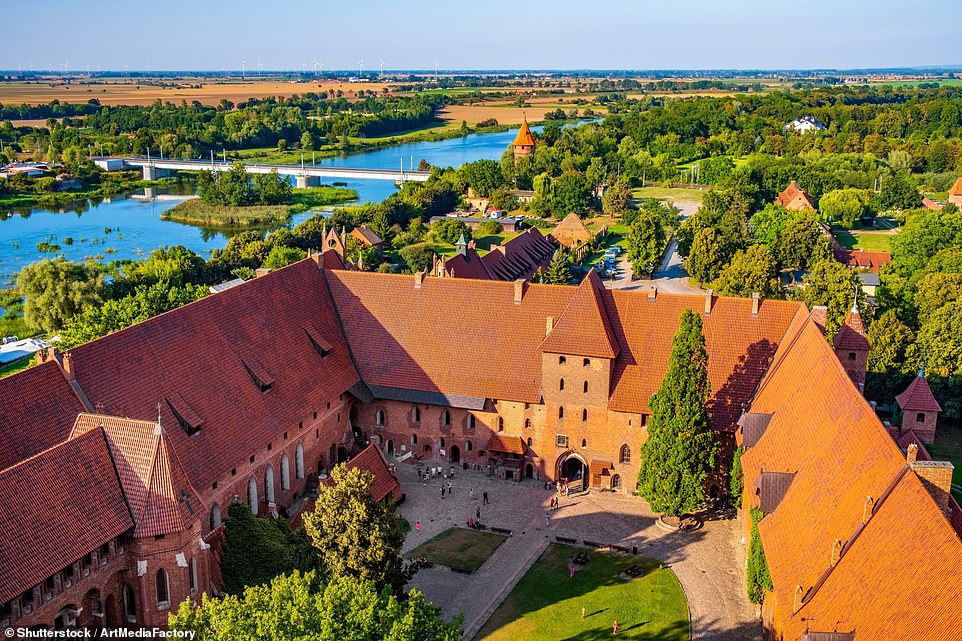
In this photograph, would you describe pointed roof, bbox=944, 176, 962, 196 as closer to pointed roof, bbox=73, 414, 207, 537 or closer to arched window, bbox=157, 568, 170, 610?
pointed roof, bbox=73, 414, 207, 537

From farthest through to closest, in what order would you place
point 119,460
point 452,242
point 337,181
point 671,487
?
point 337,181 → point 452,242 → point 671,487 → point 119,460

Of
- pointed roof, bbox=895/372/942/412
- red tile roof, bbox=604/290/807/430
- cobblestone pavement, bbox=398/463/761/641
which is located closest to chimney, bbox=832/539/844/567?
cobblestone pavement, bbox=398/463/761/641

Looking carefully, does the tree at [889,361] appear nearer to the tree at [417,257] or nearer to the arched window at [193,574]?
the arched window at [193,574]

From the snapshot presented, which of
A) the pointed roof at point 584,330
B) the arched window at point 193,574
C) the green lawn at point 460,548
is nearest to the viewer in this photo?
the arched window at point 193,574

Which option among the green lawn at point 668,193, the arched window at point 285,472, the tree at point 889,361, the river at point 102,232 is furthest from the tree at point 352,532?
the green lawn at point 668,193

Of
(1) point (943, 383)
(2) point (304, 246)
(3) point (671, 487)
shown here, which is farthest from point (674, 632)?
(2) point (304, 246)

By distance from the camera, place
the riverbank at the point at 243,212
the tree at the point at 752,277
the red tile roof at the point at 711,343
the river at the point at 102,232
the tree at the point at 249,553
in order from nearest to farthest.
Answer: the tree at the point at 249,553 < the red tile roof at the point at 711,343 < the tree at the point at 752,277 < the river at the point at 102,232 < the riverbank at the point at 243,212

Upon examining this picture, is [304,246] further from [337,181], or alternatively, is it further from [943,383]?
[337,181]
